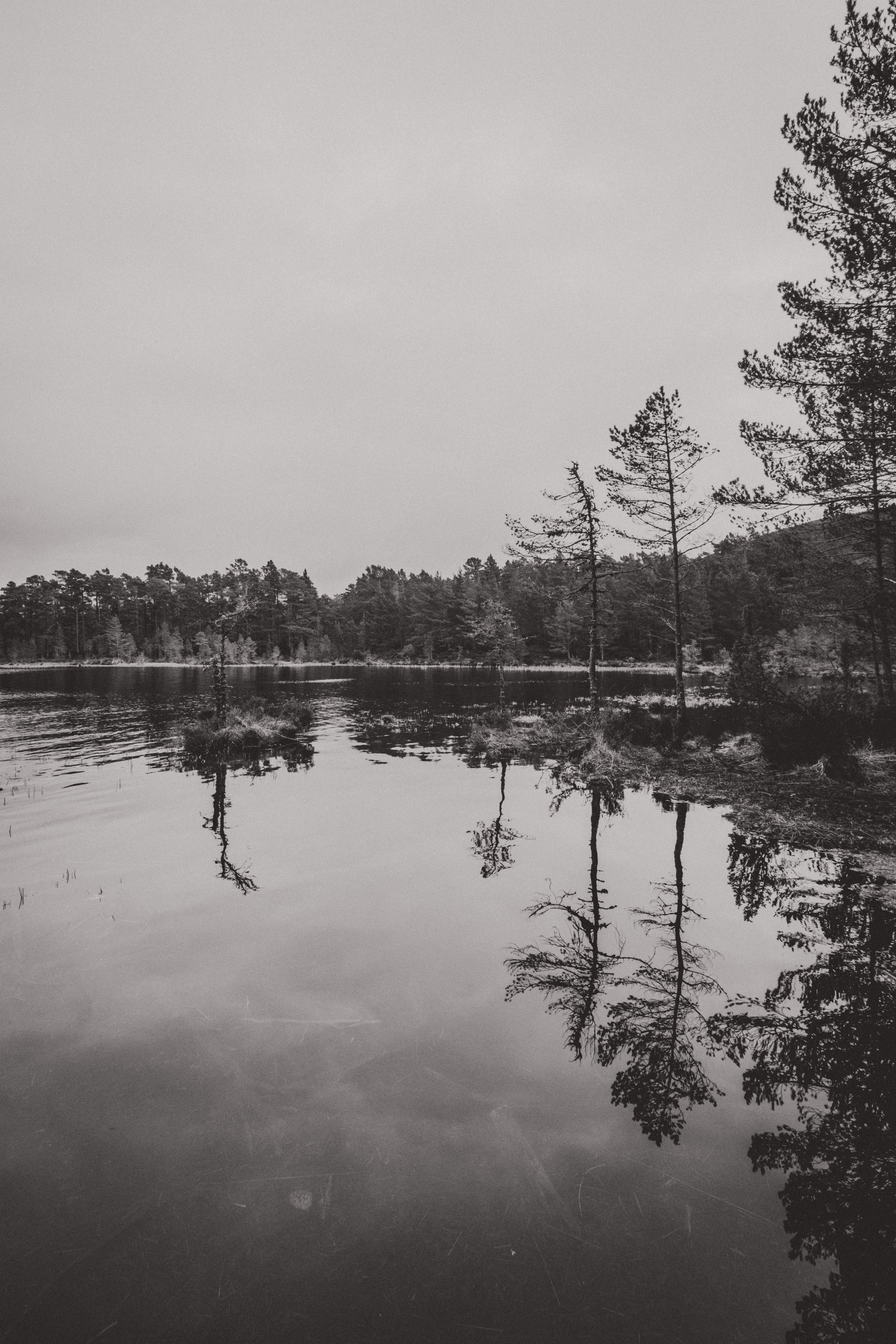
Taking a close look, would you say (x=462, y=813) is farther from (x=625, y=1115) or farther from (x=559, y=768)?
(x=625, y=1115)

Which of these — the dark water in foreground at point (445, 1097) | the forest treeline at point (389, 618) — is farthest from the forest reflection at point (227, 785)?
the forest treeline at point (389, 618)

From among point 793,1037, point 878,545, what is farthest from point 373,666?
point 793,1037

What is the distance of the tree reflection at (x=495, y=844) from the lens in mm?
10133

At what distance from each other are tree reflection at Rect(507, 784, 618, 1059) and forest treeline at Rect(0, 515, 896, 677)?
156 feet

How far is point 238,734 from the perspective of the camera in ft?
74.4

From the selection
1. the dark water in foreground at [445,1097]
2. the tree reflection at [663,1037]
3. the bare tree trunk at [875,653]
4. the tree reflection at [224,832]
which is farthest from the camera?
the bare tree trunk at [875,653]

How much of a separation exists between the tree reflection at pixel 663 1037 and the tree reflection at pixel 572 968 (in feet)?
0.68

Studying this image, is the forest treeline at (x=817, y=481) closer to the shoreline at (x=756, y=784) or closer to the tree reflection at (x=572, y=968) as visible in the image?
the shoreline at (x=756, y=784)

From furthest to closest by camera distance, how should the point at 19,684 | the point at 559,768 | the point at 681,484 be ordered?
1. the point at 19,684
2. the point at 681,484
3. the point at 559,768

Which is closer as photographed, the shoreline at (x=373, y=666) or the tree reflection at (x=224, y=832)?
the tree reflection at (x=224, y=832)

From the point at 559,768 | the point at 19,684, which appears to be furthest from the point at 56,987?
the point at 19,684

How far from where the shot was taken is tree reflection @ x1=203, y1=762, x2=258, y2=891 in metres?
9.23

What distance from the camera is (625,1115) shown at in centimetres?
432

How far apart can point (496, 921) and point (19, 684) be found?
62.5 m
